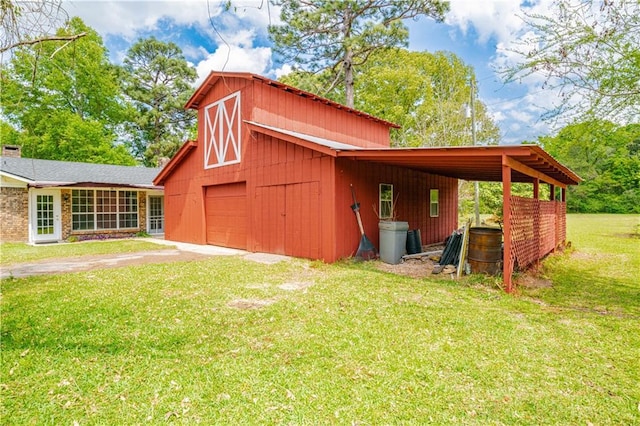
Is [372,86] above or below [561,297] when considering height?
above

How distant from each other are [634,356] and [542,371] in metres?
1.10

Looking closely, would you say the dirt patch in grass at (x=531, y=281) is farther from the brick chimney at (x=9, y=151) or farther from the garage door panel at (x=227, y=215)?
the brick chimney at (x=9, y=151)

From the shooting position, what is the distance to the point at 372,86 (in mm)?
23594

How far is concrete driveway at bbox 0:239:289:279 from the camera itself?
7320 mm

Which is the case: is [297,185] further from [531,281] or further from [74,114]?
[74,114]

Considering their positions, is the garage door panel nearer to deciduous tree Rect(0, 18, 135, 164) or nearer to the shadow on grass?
the shadow on grass

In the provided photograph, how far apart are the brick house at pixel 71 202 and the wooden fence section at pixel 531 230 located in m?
14.5

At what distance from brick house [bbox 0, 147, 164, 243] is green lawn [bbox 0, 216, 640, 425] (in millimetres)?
9769

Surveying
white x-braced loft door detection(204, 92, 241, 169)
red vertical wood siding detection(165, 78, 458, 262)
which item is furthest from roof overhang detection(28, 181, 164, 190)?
white x-braced loft door detection(204, 92, 241, 169)

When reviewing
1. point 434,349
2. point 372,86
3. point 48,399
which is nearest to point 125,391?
point 48,399

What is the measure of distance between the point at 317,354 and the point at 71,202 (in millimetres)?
15428

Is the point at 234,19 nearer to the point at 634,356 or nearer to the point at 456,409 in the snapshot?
the point at 456,409

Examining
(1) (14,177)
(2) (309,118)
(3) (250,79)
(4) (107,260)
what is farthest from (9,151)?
(2) (309,118)

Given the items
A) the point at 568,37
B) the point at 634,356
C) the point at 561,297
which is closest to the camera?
the point at 634,356
